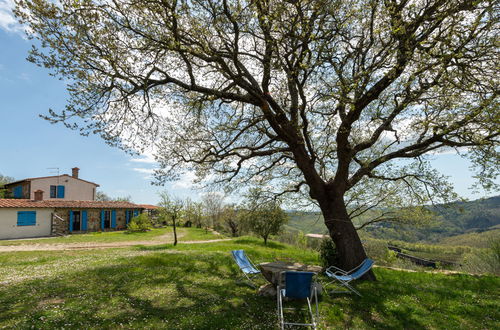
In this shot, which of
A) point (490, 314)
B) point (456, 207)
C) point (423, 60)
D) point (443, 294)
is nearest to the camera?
point (490, 314)

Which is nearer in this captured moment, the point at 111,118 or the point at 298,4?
the point at 298,4

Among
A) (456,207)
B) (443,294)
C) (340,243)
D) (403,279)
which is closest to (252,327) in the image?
(340,243)

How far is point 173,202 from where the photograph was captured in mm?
21375

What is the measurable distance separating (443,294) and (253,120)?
8.87 m

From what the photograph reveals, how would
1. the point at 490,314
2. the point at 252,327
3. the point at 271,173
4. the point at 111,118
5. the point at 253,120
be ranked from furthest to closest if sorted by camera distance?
the point at 271,173
the point at 253,120
the point at 111,118
the point at 490,314
the point at 252,327

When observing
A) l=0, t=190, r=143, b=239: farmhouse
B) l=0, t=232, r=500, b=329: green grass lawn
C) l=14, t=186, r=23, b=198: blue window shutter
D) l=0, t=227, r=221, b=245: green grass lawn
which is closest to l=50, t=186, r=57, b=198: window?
l=14, t=186, r=23, b=198: blue window shutter

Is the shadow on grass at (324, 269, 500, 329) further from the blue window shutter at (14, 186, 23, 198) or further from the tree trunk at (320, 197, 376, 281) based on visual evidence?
the blue window shutter at (14, 186, 23, 198)

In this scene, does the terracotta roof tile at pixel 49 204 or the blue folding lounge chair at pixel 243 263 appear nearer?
the blue folding lounge chair at pixel 243 263

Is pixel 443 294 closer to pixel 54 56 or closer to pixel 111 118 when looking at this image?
pixel 111 118

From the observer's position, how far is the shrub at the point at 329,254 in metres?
9.60

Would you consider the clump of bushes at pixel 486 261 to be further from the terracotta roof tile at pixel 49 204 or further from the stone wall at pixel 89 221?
the stone wall at pixel 89 221

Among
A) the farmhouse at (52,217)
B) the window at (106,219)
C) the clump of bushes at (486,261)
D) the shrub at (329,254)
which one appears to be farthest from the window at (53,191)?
the clump of bushes at (486,261)

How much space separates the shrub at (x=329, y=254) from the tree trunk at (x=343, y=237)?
0.34 meters

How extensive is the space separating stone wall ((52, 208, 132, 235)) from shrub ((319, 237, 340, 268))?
29.1 m
